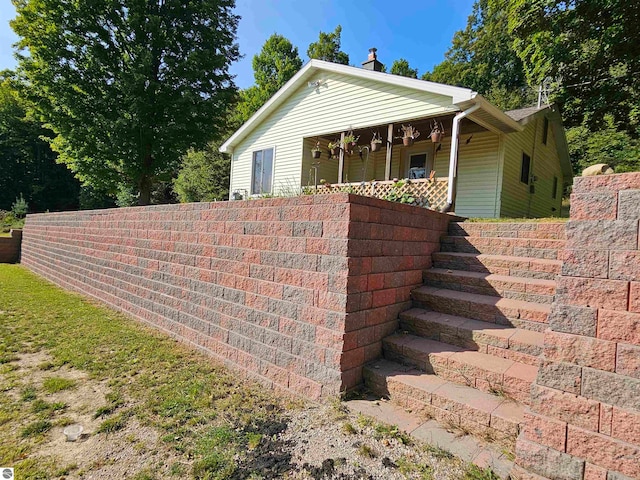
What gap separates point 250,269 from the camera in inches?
123

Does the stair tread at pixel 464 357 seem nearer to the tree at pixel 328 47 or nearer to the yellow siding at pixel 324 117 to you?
the yellow siding at pixel 324 117

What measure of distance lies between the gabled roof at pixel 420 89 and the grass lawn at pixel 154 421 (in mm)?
6758

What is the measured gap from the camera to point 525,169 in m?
9.58

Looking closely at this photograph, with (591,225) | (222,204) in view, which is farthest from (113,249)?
(591,225)

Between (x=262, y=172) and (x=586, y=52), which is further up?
(x=586, y=52)

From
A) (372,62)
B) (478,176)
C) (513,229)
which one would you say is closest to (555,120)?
(478,176)

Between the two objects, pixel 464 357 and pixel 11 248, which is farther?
pixel 11 248

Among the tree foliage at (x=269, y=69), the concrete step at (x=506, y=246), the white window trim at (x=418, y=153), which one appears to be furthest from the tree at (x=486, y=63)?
the concrete step at (x=506, y=246)

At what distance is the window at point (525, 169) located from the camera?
9.37 meters

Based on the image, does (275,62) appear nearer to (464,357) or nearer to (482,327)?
(482,327)

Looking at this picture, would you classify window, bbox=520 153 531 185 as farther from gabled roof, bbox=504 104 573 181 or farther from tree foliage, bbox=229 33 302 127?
tree foliage, bbox=229 33 302 127

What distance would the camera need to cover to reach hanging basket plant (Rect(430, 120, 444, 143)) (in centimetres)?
733

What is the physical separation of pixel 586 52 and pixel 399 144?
6.84 metres

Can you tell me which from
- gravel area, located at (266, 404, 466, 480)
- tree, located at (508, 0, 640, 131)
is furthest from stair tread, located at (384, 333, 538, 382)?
tree, located at (508, 0, 640, 131)
